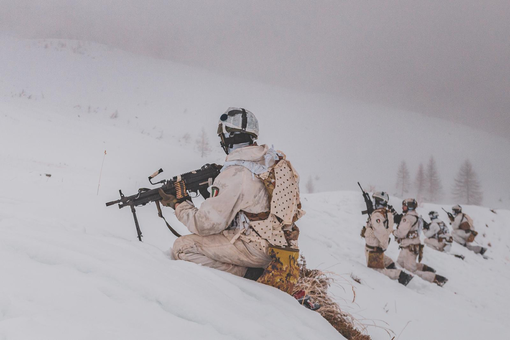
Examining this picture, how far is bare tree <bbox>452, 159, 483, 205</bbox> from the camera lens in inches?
1668

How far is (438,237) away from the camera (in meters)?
11.8

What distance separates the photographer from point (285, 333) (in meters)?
1.83

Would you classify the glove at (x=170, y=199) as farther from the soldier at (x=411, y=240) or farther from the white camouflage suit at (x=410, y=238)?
the white camouflage suit at (x=410, y=238)

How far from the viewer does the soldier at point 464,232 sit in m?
13.0

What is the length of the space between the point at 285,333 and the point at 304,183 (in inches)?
1092

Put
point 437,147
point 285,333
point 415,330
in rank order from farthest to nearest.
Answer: point 437,147 < point 415,330 < point 285,333

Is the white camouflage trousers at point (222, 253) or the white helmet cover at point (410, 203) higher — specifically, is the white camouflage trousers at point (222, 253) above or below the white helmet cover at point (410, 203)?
below

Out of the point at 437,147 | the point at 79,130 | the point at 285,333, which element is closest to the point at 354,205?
the point at 285,333

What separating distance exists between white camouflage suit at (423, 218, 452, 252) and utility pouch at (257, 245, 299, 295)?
37.3 feet

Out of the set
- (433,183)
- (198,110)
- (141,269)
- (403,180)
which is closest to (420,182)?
(433,183)

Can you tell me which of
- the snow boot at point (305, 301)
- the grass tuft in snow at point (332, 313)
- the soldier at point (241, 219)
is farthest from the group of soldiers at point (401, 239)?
the soldier at point (241, 219)

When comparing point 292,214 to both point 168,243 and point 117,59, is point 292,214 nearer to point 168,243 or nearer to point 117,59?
point 168,243

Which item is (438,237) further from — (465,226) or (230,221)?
(230,221)

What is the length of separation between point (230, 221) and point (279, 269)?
24.7 inches
